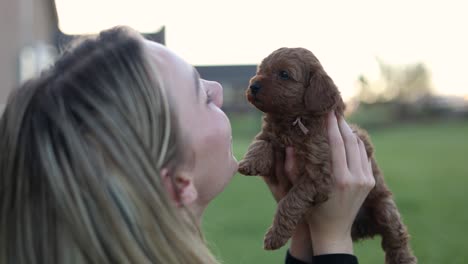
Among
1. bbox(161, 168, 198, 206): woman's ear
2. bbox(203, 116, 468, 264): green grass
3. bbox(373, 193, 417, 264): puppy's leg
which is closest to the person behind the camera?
bbox(161, 168, 198, 206): woman's ear

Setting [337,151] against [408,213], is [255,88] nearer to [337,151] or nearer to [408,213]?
[337,151]

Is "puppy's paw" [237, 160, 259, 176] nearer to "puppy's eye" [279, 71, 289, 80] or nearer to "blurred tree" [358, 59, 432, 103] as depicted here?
"puppy's eye" [279, 71, 289, 80]

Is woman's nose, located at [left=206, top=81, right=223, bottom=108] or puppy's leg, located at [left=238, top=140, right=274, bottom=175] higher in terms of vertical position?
woman's nose, located at [left=206, top=81, right=223, bottom=108]

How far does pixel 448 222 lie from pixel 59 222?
8.25m

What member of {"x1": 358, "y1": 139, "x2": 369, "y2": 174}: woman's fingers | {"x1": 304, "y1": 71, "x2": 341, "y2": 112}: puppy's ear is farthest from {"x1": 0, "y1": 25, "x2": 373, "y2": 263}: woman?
{"x1": 358, "y1": 139, "x2": 369, "y2": 174}: woman's fingers

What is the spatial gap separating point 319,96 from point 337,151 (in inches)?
8.4

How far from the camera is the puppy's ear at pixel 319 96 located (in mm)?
2270

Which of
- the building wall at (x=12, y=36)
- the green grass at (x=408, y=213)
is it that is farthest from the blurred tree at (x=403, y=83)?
the building wall at (x=12, y=36)

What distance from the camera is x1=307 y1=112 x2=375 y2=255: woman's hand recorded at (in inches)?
88.4

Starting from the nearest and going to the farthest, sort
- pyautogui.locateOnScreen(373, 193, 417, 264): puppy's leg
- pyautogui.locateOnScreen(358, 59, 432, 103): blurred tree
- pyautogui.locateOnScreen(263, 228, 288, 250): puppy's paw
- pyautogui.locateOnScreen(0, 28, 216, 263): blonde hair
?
pyautogui.locateOnScreen(0, 28, 216, 263): blonde hair, pyautogui.locateOnScreen(263, 228, 288, 250): puppy's paw, pyautogui.locateOnScreen(373, 193, 417, 264): puppy's leg, pyautogui.locateOnScreen(358, 59, 432, 103): blurred tree

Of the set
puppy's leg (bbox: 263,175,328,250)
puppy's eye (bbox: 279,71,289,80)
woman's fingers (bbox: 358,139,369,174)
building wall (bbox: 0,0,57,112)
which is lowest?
building wall (bbox: 0,0,57,112)

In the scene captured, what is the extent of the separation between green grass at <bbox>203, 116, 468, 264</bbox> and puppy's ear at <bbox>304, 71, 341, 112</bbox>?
696 mm

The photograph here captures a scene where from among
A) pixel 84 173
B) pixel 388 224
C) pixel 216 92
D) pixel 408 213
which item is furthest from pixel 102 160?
pixel 408 213

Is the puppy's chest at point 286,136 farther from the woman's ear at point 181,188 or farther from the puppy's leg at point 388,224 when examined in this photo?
the woman's ear at point 181,188
